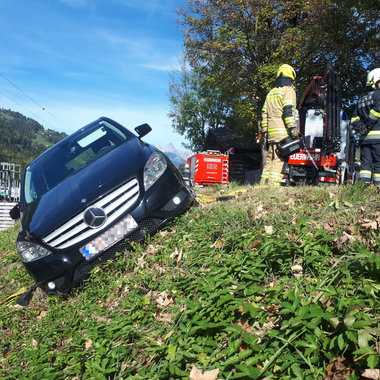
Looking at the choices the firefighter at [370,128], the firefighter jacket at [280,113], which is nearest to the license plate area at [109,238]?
the firefighter jacket at [280,113]

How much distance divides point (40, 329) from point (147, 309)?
1.26m

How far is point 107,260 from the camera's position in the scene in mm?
3990

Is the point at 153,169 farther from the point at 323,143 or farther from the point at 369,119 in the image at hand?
the point at 323,143

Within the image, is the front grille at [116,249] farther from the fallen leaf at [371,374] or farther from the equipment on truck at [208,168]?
the equipment on truck at [208,168]

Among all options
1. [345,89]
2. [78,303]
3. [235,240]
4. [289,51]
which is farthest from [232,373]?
[345,89]

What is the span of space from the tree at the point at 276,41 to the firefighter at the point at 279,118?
32.9 ft

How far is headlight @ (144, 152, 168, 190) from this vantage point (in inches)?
169

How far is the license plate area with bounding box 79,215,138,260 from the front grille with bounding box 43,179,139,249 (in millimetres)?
81

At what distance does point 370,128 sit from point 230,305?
5.65m

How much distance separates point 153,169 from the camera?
4438 millimetres

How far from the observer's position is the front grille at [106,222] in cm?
383

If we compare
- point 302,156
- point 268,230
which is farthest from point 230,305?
point 302,156

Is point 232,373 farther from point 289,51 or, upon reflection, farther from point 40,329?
point 289,51

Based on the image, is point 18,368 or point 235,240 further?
point 235,240
